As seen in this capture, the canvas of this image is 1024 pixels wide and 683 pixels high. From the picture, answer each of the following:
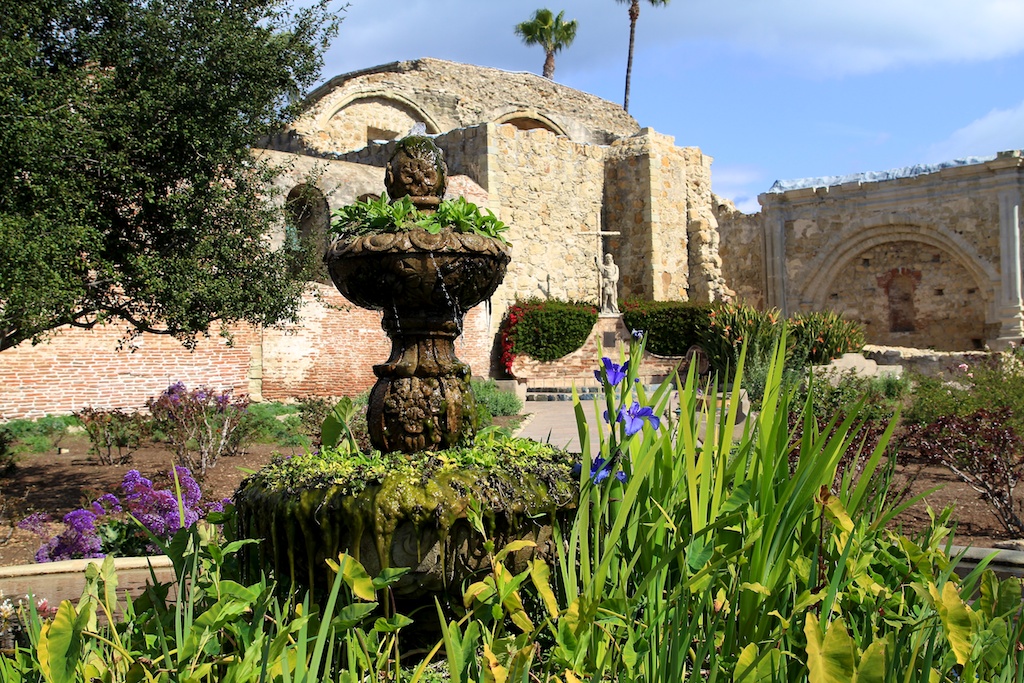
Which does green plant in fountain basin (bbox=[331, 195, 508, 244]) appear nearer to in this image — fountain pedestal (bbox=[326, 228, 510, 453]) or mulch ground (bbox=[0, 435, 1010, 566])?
fountain pedestal (bbox=[326, 228, 510, 453])

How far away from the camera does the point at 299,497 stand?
2.73m

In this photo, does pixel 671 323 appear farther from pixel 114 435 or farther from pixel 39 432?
pixel 39 432

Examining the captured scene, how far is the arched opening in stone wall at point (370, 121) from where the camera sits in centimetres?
2111

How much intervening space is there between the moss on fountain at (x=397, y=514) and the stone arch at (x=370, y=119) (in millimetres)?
18964

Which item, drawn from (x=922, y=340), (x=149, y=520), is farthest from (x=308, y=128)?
(x=149, y=520)

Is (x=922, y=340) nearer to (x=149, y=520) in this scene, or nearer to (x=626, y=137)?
(x=626, y=137)

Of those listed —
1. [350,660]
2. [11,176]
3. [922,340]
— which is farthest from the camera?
[922,340]

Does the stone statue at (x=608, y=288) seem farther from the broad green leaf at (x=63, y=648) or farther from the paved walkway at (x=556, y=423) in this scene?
the broad green leaf at (x=63, y=648)

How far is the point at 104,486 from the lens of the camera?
7715mm

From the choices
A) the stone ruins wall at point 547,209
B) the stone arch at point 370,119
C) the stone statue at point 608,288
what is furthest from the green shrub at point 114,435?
the stone arch at point 370,119

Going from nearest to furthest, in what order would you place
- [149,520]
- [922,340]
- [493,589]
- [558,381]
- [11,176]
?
[493,589]
[149,520]
[11,176]
[558,381]
[922,340]

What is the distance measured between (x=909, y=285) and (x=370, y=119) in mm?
14135

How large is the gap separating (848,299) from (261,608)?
70.0 feet

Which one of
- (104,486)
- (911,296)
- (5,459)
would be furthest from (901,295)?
(5,459)
